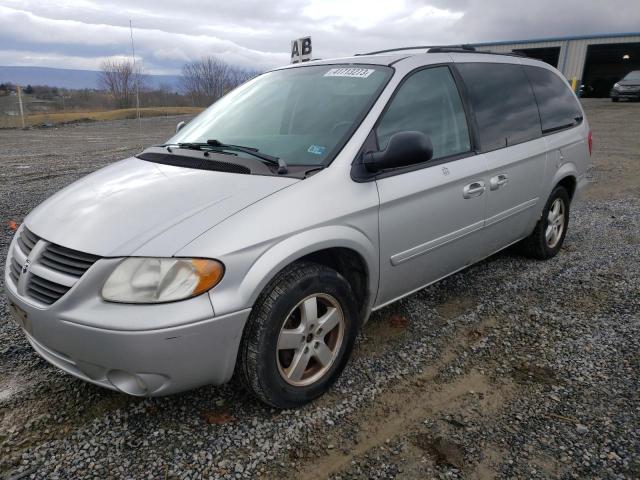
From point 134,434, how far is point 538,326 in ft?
8.56

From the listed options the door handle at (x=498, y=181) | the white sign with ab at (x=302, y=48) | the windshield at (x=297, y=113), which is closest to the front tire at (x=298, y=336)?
the windshield at (x=297, y=113)

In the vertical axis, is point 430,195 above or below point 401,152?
below

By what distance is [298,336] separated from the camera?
2355mm

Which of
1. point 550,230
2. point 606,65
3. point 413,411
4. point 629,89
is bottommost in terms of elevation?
point 413,411

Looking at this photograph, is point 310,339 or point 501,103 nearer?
point 310,339

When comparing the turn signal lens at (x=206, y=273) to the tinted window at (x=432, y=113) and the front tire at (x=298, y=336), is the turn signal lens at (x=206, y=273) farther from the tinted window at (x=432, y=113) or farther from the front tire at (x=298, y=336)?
the tinted window at (x=432, y=113)

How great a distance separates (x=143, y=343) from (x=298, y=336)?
2.43 ft

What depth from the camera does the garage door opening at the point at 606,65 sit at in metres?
30.0

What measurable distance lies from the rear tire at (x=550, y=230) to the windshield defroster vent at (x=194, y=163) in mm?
2947

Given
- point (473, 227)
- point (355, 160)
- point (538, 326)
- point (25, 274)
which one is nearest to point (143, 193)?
point (25, 274)

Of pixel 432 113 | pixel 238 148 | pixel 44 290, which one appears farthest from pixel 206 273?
pixel 432 113

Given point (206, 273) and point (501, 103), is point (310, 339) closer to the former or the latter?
point (206, 273)

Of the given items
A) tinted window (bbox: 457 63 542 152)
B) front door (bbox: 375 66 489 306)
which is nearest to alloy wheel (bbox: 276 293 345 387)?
front door (bbox: 375 66 489 306)

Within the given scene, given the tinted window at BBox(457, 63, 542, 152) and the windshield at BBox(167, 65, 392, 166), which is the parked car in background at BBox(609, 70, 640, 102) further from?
the windshield at BBox(167, 65, 392, 166)
